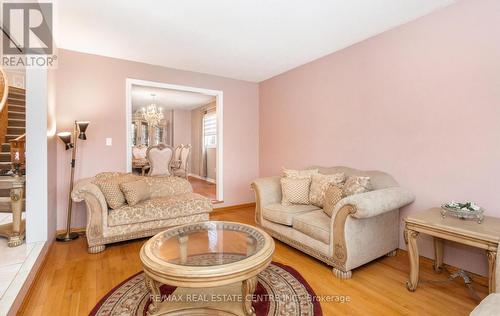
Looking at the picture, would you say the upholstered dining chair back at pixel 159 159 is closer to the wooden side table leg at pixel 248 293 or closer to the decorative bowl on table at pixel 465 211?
the wooden side table leg at pixel 248 293

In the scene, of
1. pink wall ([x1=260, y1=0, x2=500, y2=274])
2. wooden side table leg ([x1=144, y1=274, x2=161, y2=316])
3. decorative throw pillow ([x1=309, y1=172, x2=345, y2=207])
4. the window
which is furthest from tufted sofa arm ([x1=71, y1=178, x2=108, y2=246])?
the window

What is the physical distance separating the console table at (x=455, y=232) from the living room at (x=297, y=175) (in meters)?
0.01

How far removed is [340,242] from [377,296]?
451mm

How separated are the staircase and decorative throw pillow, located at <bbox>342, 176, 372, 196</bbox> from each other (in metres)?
3.78

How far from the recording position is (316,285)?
1969mm

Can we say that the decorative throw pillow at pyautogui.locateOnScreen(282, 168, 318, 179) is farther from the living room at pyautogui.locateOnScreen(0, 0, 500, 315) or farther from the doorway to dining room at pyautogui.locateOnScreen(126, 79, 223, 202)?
the doorway to dining room at pyautogui.locateOnScreen(126, 79, 223, 202)

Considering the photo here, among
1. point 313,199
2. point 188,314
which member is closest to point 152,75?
point 313,199

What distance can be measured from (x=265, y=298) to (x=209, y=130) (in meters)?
6.08

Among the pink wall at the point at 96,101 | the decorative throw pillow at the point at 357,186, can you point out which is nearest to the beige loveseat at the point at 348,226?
the decorative throw pillow at the point at 357,186

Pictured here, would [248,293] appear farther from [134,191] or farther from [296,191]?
[134,191]

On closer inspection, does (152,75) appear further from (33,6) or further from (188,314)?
(188,314)

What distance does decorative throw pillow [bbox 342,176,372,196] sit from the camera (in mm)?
2330

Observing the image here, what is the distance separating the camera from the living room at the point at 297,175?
173cm

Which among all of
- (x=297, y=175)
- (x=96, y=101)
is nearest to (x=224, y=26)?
(x=297, y=175)
